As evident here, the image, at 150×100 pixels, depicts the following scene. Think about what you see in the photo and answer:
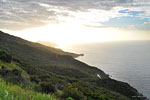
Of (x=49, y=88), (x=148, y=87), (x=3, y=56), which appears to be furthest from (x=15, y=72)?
(x=148, y=87)

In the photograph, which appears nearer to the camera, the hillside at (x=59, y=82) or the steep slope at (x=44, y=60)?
the hillside at (x=59, y=82)

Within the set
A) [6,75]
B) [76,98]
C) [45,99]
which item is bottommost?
[76,98]

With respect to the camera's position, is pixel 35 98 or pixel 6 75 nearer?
pixel 35 98

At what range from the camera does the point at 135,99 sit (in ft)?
122

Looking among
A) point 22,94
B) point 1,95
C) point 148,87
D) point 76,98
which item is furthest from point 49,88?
point 148,87

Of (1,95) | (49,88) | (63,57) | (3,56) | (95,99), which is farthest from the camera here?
(63,57)

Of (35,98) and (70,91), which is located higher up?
(35,98)

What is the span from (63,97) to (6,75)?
6.00m

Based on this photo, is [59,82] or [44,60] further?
[44,60]

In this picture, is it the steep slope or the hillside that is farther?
the steep slope

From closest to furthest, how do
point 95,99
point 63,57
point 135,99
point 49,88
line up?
point 49,88
point 95,99
point 135,99
point 63,57

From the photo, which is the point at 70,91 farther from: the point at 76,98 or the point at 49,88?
the point at 49,88

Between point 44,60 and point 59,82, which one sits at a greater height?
point 59,82

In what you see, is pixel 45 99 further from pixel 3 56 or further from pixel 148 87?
pixel 148 87
